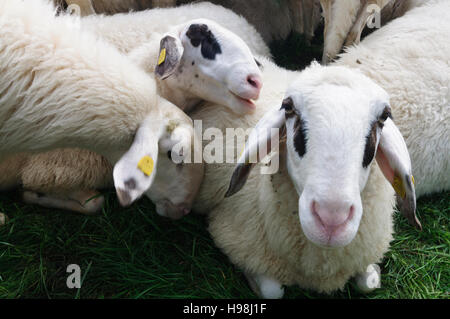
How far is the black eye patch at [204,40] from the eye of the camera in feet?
8.12

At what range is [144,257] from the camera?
97.0 inches

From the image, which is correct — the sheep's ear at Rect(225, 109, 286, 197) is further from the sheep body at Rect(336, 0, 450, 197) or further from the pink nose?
the sheep body at Rect(336, 0, 450, 197)

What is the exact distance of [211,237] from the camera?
2512mm

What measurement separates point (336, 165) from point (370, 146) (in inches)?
8.9

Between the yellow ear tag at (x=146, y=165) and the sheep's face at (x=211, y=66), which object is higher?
the sheep's face at (x=211, y=66)

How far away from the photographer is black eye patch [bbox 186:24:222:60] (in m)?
2.47

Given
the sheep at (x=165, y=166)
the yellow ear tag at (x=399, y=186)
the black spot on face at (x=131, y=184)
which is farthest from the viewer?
the sheep at (x=165, y=166)

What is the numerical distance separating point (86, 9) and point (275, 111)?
2.57m

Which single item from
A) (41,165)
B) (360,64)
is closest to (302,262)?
(360,64)

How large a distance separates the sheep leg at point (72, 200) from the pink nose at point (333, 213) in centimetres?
176

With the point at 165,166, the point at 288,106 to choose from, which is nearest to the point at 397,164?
the point at 288,106

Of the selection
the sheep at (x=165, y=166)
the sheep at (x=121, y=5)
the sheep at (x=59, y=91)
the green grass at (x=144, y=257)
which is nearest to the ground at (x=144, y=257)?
the green grass at (x=144, y=257)

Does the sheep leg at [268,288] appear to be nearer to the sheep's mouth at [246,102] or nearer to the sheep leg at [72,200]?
the sheep's mouth at [246,102]

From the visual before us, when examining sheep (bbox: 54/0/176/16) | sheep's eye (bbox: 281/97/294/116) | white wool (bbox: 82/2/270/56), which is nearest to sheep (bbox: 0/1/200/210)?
sheep's eye (bbox: 281/97/294/116)
